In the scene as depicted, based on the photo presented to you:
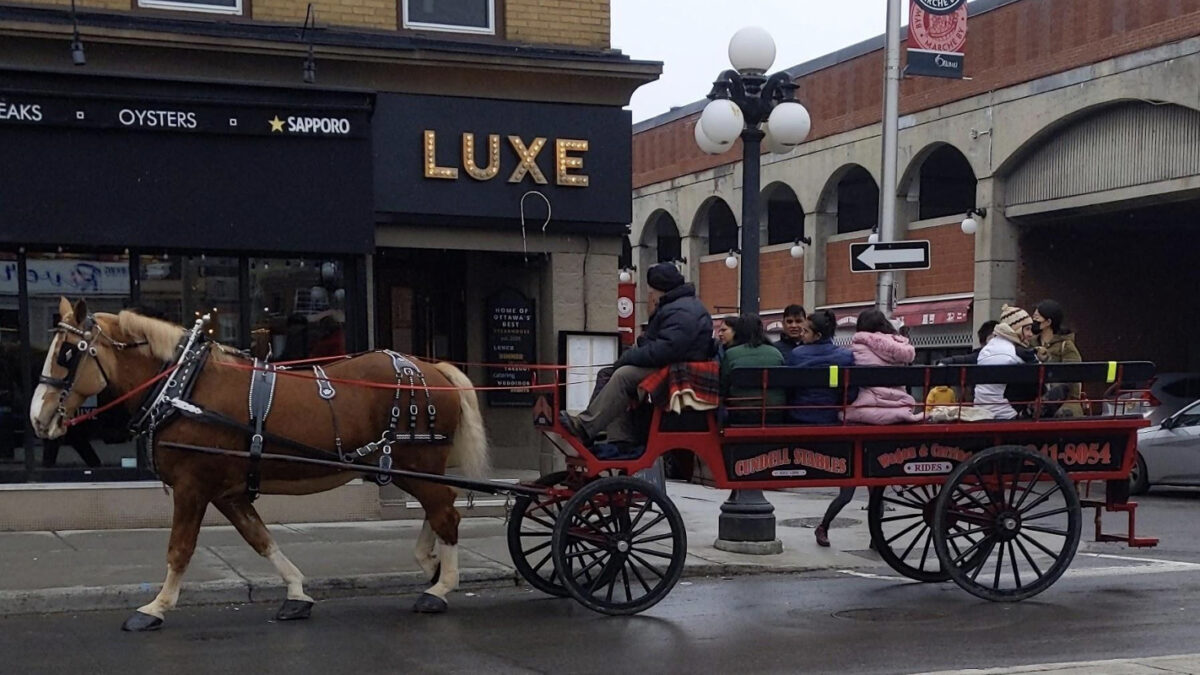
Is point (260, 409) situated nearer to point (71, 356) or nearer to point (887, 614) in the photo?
point (71, 356)

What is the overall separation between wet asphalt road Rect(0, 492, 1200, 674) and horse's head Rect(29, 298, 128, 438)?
1.34 meters

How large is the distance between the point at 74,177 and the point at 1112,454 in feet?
28.9

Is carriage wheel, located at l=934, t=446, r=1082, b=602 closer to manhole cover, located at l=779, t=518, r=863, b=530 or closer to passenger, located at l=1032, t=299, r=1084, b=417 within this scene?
passenger, located at l=1032, t=299, r=1084, b=417

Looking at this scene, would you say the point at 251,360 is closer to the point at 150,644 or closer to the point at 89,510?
the point at 150,644

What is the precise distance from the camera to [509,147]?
12.5 metres

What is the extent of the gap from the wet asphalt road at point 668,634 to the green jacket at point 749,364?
1.43 m

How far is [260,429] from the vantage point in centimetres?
795

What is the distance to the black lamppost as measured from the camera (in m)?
10.8

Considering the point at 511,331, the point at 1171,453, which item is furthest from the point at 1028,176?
the point at 511,331

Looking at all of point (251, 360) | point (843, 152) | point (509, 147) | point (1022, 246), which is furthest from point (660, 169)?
point (251, 360)

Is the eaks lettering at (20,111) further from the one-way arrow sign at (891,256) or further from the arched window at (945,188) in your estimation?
the arched window at (945,188)

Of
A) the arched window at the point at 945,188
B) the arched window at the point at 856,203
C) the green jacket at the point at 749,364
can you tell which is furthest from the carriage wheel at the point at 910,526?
the arched window at the point at 856,203

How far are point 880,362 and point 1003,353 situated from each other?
1066mm

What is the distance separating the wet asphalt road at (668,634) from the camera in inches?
274
